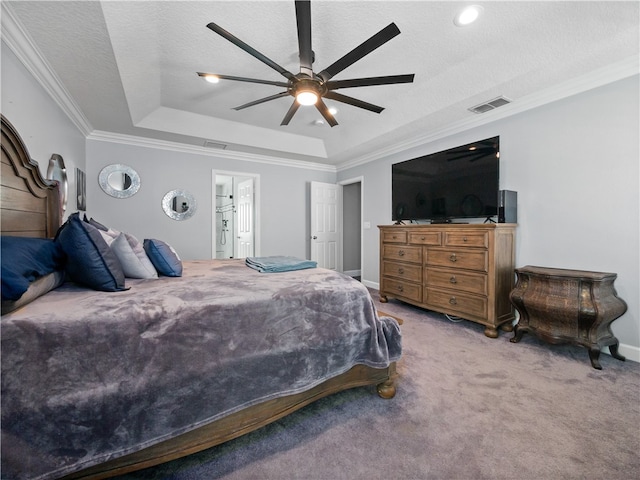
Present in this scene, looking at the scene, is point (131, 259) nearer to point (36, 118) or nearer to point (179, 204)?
point (36, 118)

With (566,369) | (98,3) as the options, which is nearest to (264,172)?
(98,3)

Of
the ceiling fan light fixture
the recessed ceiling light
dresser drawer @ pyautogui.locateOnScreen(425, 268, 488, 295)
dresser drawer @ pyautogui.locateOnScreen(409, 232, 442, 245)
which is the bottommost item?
dresser drawer @ pyautogui.locateOnScreen(425, 268, 488, 295)

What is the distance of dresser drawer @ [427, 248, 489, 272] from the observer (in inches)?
114

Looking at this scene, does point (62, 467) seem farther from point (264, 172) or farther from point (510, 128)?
point (264, 172)

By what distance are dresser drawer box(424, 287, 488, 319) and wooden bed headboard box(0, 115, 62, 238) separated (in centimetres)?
377

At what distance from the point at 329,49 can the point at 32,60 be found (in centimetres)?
232

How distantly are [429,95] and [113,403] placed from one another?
12.2 feet

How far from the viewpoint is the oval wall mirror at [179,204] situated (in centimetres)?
444

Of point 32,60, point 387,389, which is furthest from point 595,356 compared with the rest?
point 32,60

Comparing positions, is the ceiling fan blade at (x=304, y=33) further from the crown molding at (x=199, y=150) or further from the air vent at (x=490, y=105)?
the crown molding at (x=199, y=150)

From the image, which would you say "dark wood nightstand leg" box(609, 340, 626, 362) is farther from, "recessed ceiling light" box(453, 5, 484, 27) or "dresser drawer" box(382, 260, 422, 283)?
"recessed ceiling light" box(453, 5, 484, 27)

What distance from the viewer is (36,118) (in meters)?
2.33

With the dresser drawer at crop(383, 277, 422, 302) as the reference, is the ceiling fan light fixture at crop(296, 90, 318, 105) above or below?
above

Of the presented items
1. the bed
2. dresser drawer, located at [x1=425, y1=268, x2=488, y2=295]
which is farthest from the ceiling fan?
dresser drawer, located at [x1=425, y1=268, x2=488, y2=295]
